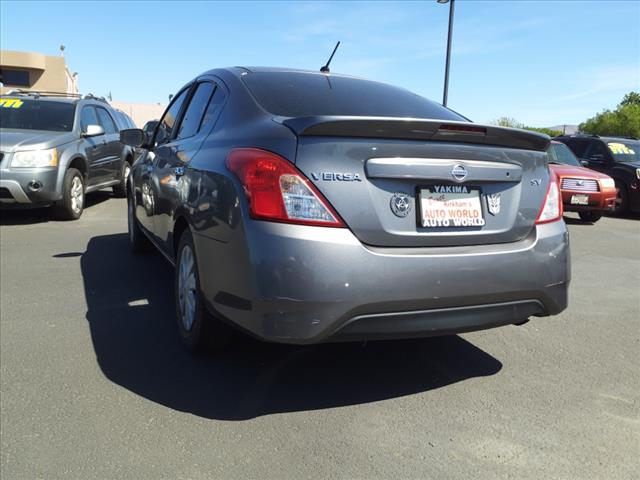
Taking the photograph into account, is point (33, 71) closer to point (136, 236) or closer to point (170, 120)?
point (136, 236)

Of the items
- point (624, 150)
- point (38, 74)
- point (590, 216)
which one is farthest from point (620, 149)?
point (38, 74)

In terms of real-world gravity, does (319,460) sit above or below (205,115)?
below

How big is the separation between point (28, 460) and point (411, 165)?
6.60ft

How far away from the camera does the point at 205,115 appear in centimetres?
367

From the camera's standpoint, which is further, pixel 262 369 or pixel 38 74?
pixel 38 74

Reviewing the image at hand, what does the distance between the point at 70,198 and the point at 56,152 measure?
0.66 metres

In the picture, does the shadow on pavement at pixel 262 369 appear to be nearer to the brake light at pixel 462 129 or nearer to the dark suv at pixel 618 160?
the brake light at pixel 462 129

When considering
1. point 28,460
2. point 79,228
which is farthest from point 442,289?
point 79,228

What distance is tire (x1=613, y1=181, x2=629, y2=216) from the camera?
11.9 m

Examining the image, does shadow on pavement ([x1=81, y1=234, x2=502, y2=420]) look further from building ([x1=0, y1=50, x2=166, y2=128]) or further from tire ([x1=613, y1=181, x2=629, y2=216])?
building ([x1=0, y1=50, x2=166, y2=128])

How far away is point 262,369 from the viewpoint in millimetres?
3221

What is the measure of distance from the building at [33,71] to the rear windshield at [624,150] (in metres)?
57.7

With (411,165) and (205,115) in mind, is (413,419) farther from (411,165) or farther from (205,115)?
(205,115)

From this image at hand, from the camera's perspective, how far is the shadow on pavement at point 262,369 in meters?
2.88
